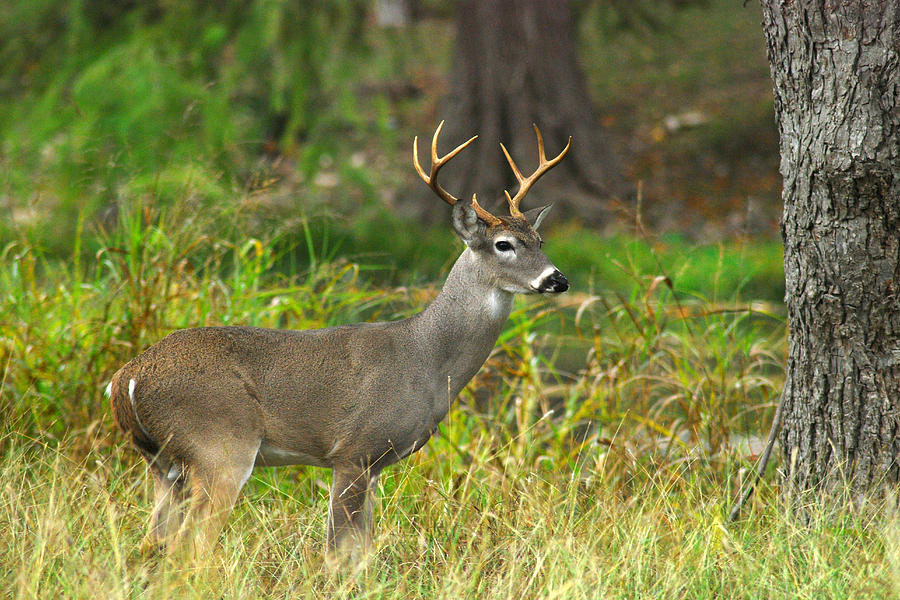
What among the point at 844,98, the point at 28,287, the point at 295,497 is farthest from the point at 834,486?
the point at 28,287

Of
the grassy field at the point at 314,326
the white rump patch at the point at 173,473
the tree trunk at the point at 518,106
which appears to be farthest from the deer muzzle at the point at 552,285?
the tree trunk at the point at 518,106

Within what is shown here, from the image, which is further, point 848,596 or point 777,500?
point 777,500

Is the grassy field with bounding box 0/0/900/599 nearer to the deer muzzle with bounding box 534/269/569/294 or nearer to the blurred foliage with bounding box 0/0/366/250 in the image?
the blurred foliage with bounding box 0/0/366/250

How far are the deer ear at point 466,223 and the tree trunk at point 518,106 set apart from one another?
21.1ft

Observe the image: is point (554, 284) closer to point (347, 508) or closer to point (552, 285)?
point (552, 285)

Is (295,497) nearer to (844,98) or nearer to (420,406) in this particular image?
(420,406)

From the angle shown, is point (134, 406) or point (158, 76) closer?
point (134, 406)

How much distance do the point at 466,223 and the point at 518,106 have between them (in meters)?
6.74

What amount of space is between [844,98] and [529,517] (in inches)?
67.9

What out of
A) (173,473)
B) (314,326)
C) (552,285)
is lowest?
(314,326)

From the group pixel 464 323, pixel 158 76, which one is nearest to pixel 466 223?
pixel 464 323

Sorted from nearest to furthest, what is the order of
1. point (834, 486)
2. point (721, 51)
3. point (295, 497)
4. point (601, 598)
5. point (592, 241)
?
1. point (601, 598)
2. point (834, 486)
3. point (295, 497)
4. point (592, 241)
5. point (721, 51)

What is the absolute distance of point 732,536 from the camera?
11.3 feet

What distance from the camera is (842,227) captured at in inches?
147
